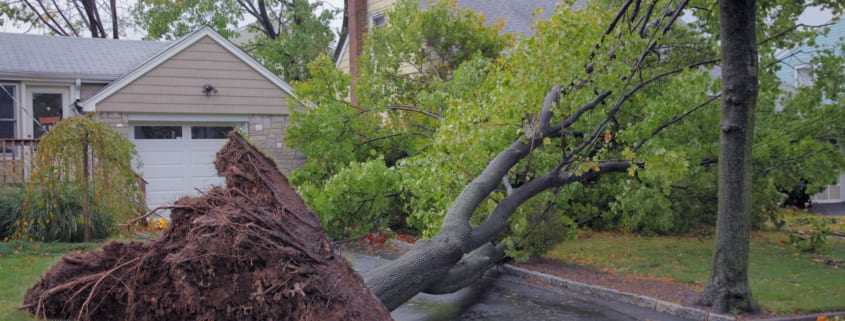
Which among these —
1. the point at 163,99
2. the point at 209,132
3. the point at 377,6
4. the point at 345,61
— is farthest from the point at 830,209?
the point at 163,99

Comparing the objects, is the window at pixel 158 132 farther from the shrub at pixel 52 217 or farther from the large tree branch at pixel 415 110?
the large tree branch at pixel 415 110

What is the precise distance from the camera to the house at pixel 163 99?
16.3m

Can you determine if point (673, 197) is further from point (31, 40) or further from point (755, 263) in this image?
point (31, 40)

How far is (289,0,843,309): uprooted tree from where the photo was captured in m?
8.73

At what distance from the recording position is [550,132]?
9.34m

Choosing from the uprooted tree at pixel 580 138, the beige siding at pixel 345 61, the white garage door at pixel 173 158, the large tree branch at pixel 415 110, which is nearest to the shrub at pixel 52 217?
the uprooted tree at pixel 580 138

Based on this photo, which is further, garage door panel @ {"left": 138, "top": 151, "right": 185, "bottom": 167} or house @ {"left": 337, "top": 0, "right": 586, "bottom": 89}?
house @ {"left": 337, "top": 0, "right": 586, "bottom": 89}

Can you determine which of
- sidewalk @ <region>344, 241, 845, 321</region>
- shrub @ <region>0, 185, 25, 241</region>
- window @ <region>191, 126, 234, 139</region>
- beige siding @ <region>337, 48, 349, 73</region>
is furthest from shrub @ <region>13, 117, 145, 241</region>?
beige siding @ <region>337, 48, 349, 73</region>

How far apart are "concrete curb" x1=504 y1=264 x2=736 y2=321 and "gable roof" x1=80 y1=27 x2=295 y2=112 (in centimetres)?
910

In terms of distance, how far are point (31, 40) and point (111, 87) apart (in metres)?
4.73

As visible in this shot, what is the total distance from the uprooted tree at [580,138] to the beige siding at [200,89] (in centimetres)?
553

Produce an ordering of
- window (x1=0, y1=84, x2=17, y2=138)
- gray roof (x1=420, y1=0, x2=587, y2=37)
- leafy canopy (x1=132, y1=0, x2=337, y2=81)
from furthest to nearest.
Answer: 1. leafy canopy (x1=132, y1=0, x2=337, y2=81)
2. gray roof (x1=420, y1=0, x2=587, y2=37)
3. window (x1=0, y1=84, x2=17, y2=138)

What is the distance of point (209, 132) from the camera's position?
58.1 ft

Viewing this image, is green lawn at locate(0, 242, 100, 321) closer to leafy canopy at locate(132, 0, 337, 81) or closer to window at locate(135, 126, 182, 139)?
window at locate(135, 126, 182, 139)
